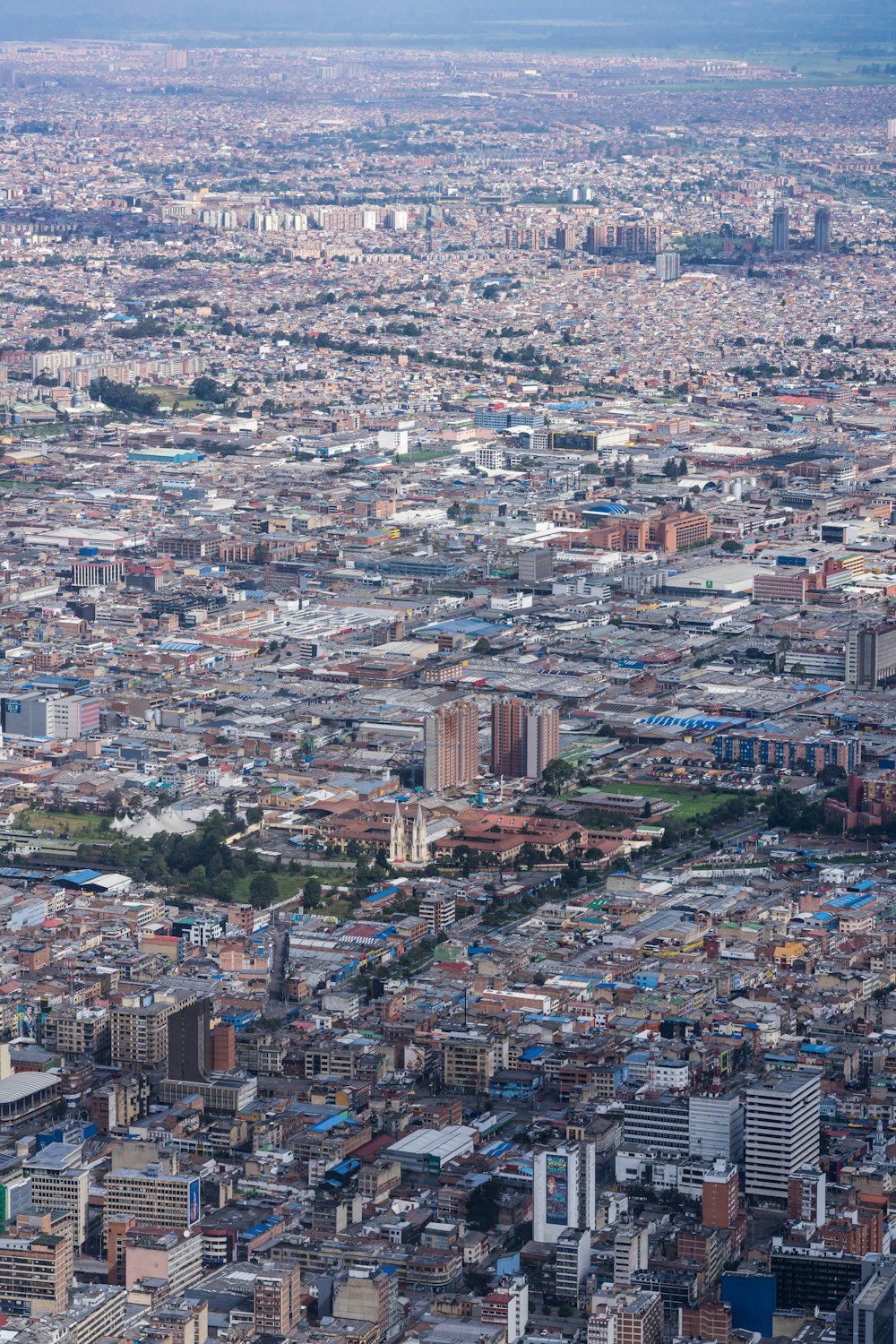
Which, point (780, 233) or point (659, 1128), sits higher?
point (659, 1128)

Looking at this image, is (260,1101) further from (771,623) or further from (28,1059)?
(771,623)

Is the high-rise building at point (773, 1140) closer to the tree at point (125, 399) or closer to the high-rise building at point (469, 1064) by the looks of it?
the high-rise building at point (469, 1064)

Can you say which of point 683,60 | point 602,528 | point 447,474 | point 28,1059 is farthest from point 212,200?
point 28,1059

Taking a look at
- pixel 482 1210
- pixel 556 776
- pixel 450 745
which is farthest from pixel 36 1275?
pixel 556 776

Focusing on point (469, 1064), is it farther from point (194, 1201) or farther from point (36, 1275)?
point (36, 1275)

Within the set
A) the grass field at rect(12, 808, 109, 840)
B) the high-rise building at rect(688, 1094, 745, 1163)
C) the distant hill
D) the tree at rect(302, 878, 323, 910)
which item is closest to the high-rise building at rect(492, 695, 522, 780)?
the grass field at rect(12, 808, 109, 840)

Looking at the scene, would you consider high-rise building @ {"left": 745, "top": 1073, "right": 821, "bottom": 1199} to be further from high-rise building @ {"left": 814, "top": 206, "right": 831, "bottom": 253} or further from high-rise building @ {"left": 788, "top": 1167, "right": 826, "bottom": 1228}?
high-rise building @ {"left": 814, "top": 206, "right": 831, "bottom": 253}

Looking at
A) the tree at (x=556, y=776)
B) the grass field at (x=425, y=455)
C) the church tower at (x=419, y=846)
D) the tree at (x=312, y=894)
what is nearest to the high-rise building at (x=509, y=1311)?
the tree at (x=312, y=894)
